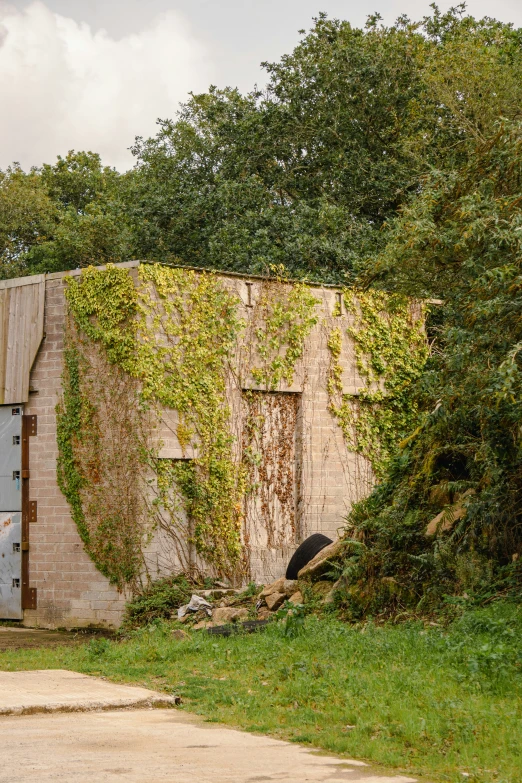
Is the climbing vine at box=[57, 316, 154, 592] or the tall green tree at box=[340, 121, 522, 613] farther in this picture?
the climbing vine at box=[57, 316, 154, 592]

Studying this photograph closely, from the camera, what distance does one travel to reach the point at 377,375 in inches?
650

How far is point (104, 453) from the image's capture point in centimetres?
1362

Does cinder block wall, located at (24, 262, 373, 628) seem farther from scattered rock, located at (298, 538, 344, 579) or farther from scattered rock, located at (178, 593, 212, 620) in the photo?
scattered rock, located at (298, 538, 344, 579)

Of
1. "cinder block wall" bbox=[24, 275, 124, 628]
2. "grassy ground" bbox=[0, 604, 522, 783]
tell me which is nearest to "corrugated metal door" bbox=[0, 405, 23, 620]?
"cinder block wall" bbox=[24, 275, 124, 628]

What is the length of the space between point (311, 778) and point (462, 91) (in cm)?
2108

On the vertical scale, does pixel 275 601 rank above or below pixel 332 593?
below

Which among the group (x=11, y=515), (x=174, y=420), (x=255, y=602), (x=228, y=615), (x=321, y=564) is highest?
(x=174, y=420)

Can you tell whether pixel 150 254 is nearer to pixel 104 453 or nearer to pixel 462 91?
pixel 462 91

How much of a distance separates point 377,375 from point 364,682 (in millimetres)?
9074

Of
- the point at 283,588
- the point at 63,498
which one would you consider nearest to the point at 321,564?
the point at 283,588

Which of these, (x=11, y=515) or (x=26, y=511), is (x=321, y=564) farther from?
(x=11, y=515)

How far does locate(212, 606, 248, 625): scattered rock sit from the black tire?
1.22 meters

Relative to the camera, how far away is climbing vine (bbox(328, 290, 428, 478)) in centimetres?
1597

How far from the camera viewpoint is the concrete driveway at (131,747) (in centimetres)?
568
